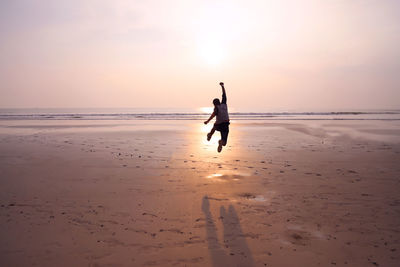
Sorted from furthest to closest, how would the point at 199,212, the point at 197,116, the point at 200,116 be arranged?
the point at 200,116
the point at 197,116
the point at 199,212

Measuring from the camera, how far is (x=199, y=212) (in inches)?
262

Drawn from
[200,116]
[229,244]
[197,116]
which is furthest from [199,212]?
[200,116]

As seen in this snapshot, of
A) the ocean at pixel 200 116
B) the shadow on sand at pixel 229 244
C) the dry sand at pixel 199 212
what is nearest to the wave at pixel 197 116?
the ocean at pixel 200 116

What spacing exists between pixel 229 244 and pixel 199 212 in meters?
1.57

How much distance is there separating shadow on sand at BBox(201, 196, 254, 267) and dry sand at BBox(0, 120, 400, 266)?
0.02 m

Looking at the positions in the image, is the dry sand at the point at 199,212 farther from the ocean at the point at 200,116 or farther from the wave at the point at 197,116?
the ocean at the point at 200,116

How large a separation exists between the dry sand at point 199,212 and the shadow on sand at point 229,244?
0.02 meters

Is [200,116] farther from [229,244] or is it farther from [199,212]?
[229,244]

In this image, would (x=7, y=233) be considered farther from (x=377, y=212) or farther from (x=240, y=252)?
(x=377, y=212)

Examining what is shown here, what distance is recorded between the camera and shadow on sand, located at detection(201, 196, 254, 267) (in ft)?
15.3

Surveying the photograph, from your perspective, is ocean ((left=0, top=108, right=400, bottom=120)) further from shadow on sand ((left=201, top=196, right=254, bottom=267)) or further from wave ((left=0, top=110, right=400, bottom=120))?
shadow on sand ((left=201, top=196, right=254, bottom=267))

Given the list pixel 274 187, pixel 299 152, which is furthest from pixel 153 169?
pixel 299 152

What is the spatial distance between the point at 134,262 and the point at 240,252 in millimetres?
1600

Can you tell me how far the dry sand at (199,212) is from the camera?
484 centimetres
